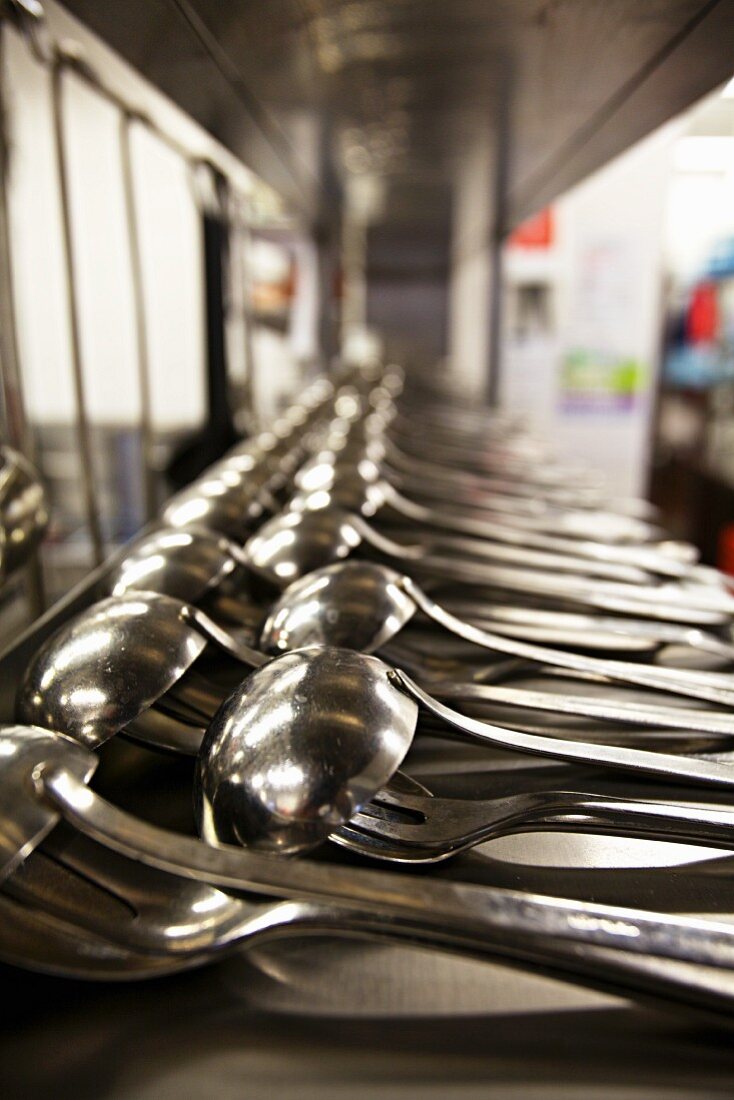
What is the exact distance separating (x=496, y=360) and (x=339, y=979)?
1.93 m

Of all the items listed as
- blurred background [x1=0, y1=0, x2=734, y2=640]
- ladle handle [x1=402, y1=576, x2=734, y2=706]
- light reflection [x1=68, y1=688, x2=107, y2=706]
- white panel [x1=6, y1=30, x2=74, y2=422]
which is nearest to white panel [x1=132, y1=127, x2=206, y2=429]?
blurred background [x1=0, y1=0, x2=734, y2=640]

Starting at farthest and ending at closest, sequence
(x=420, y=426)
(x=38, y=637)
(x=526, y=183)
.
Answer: (x=420, y=426) → (x=526, y=183) → (x=38, y=637)

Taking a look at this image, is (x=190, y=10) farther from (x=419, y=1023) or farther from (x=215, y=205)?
(x=215, y=205)

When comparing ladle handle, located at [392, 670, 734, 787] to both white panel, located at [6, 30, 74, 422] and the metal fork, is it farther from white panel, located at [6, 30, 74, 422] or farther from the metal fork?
white panel, located at [6, 30, 74, 422]

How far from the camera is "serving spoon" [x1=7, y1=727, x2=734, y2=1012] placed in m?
0.23

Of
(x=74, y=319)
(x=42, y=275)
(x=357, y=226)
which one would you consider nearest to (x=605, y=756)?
(x=74, y=319)

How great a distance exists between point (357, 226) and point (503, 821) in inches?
66.8

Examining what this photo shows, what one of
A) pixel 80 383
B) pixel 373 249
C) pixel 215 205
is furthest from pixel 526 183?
pixel 373 249

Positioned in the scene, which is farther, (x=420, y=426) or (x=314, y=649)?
(x=420, y=426)

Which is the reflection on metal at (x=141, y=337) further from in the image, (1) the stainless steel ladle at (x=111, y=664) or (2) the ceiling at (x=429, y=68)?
(1) the stainless steel ladle at (x=111, y=664)

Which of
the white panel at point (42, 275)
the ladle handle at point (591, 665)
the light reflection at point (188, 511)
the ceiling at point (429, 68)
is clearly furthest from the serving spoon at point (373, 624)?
the white panel at point (42, 275)

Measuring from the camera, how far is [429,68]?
552 millimetres

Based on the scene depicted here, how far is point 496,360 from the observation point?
207 centimetres

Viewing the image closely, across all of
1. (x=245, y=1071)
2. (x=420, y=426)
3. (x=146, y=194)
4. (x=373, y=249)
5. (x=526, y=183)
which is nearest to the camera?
(x=245, y=1071)
